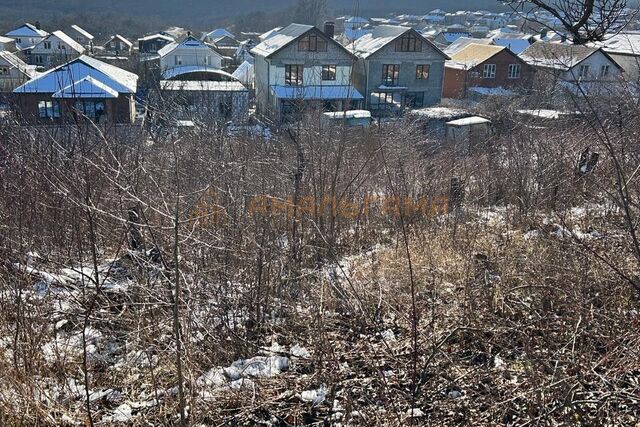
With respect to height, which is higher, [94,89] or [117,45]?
[117,45]

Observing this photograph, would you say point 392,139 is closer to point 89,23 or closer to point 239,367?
point 239,367

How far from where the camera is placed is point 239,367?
3.95 meters

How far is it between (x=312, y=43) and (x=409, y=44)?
557 centimetres

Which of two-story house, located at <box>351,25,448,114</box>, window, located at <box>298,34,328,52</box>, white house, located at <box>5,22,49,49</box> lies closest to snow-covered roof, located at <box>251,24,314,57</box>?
window, located at <box>298,34,328,52</box>

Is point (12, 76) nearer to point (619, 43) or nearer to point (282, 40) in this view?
point (282, 40)

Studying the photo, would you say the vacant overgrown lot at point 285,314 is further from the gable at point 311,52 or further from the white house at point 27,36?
the white house at point 27,36

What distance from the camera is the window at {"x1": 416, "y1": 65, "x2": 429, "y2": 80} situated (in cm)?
2762

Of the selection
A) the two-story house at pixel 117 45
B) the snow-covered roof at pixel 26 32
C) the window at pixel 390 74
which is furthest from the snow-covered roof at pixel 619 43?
the snow-covered roof at pixel 26 32

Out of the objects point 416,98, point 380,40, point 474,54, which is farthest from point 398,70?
point 474,54

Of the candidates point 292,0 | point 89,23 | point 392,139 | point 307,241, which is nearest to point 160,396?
point 307,241

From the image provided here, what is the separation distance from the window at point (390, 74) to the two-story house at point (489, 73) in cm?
402

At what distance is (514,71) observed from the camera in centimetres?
2947

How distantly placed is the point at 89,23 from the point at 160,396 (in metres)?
66.9

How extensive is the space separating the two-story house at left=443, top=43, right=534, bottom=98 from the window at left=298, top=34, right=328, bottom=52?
27.9ft
